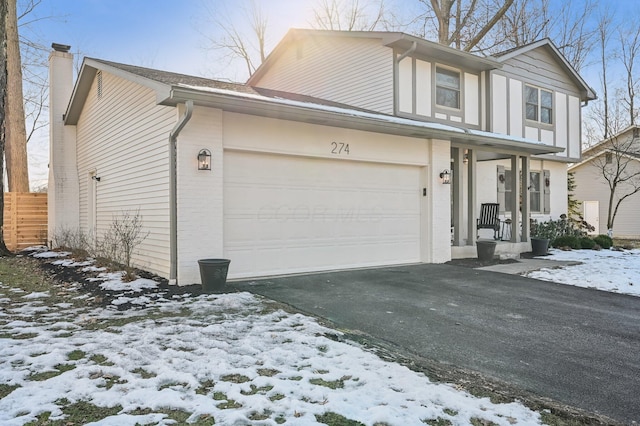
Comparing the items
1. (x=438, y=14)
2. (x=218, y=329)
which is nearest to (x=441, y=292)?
(x=218, y=329)

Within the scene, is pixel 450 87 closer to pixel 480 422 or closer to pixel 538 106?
pixel 538 106

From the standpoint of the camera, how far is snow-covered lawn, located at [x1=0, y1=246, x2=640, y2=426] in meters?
2.59

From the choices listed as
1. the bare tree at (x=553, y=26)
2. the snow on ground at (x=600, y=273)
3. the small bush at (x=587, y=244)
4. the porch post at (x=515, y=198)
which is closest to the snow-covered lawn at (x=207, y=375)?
the snow on ground at (x=600, y=273)

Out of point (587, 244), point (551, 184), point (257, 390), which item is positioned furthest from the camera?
point (551, 184)

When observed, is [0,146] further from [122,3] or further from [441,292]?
[441,292]

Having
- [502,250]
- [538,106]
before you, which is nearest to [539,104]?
[538,106]

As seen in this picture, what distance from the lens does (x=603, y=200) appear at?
2059cm

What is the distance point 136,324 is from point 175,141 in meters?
2.90

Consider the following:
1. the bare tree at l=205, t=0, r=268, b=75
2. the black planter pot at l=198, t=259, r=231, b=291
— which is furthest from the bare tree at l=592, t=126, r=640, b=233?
the black planter pot at l=198, t=259, r=231, b=291

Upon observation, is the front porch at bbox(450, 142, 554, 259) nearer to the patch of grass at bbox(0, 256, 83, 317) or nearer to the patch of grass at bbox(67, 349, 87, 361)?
the patch of grass at bbox(0, 256, 83, 317)

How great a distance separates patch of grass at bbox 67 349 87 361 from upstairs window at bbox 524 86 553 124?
45.6 feet

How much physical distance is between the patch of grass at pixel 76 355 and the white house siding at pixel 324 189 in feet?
11.2

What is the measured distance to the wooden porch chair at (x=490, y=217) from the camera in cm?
1221

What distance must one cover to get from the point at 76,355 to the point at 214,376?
1.26 metres
